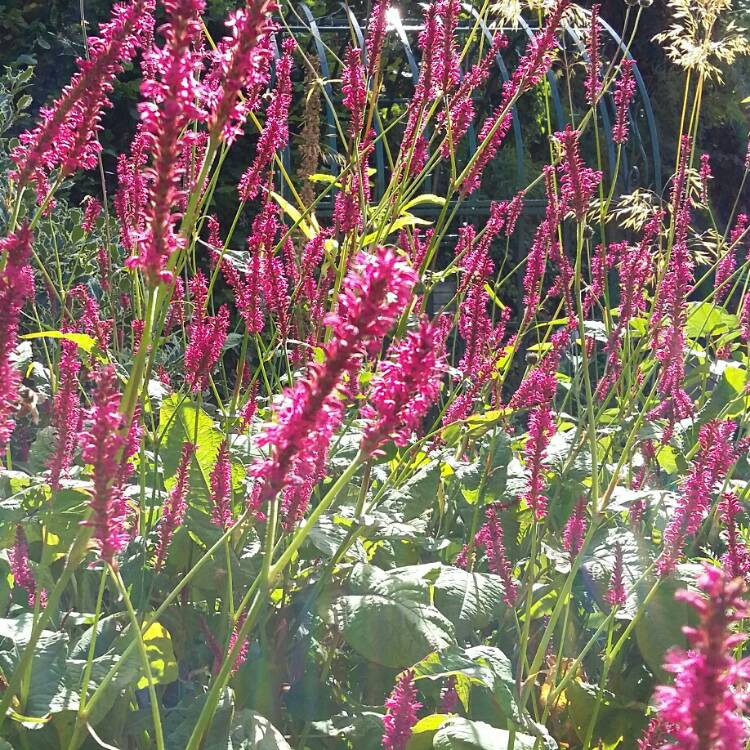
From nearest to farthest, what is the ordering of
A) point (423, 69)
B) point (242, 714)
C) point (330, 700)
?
point (242, 714) < point (330, 700) < point (423, 69)

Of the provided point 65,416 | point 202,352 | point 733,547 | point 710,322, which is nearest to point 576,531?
point 733,547

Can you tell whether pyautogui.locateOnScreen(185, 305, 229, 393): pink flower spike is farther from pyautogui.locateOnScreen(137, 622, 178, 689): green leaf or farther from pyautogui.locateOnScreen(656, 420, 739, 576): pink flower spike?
pyautogui.locateOnScreen(656, 420, 739, 576): pink flower spike

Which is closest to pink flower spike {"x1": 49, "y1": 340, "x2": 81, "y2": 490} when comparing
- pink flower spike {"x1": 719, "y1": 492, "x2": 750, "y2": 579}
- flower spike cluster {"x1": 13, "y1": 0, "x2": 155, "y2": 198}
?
flower spike cluster {"x1": 13, "y1": 0, "x2": 155, "y2": 198}

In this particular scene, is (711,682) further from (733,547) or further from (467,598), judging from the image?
(467,598)

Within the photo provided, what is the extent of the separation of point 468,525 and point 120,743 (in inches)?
42.8

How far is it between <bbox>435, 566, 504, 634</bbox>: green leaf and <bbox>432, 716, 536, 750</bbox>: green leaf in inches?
14.9

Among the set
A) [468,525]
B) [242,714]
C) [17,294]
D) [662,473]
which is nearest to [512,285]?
[662,473]

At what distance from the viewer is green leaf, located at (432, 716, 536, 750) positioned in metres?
1.58

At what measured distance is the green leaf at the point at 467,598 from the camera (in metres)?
2.01

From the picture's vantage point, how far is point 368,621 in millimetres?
1787

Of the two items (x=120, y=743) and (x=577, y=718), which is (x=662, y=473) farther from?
(x=120, y=743)

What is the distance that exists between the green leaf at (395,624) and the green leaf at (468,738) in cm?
15

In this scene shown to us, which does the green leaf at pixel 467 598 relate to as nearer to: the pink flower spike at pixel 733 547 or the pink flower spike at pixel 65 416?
the pink flower spike at pixel 733 547

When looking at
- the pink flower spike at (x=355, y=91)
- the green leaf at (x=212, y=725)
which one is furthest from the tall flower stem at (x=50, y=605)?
the pink flower spike at (x=355, y=91)
